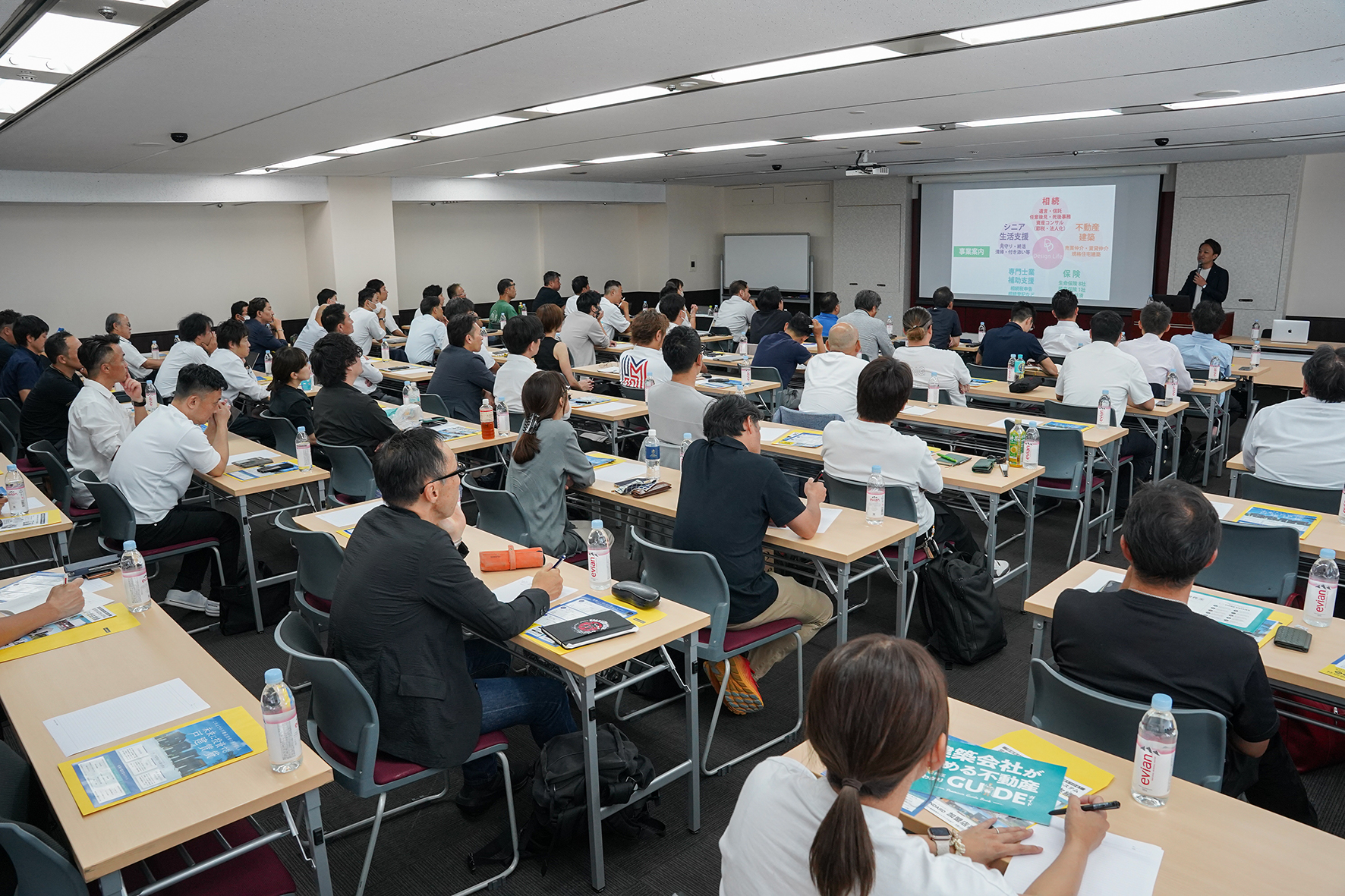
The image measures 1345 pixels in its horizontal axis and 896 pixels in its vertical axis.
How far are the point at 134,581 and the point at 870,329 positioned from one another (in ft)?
23.0

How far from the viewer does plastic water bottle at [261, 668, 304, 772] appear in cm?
201

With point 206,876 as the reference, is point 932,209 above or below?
above

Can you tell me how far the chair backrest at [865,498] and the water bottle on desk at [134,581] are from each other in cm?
282

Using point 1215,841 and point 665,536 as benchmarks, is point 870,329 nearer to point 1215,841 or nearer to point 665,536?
point 665,536

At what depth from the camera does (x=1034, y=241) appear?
1250cm

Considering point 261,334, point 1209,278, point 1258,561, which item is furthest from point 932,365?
point 261,334

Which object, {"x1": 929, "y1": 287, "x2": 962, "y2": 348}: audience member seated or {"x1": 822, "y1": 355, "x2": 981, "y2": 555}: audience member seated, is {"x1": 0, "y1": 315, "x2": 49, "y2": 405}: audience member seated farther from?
{"x1": 929, "y1": 287, "x2": 962, "y2": 348}: audience member seated

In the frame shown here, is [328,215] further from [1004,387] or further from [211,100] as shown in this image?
[1004,387]

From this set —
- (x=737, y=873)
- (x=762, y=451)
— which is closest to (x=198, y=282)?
(x=762, y=451)

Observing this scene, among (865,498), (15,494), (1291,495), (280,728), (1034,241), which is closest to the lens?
(280,728)

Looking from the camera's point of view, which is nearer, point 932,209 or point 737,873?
point 737,873

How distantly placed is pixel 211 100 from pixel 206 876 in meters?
4.36

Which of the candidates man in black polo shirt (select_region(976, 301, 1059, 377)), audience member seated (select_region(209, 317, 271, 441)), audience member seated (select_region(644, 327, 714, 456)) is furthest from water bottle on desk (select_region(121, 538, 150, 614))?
man in black polo shirt (select_region(976, 301, 1059, 377))

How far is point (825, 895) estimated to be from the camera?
131cm
